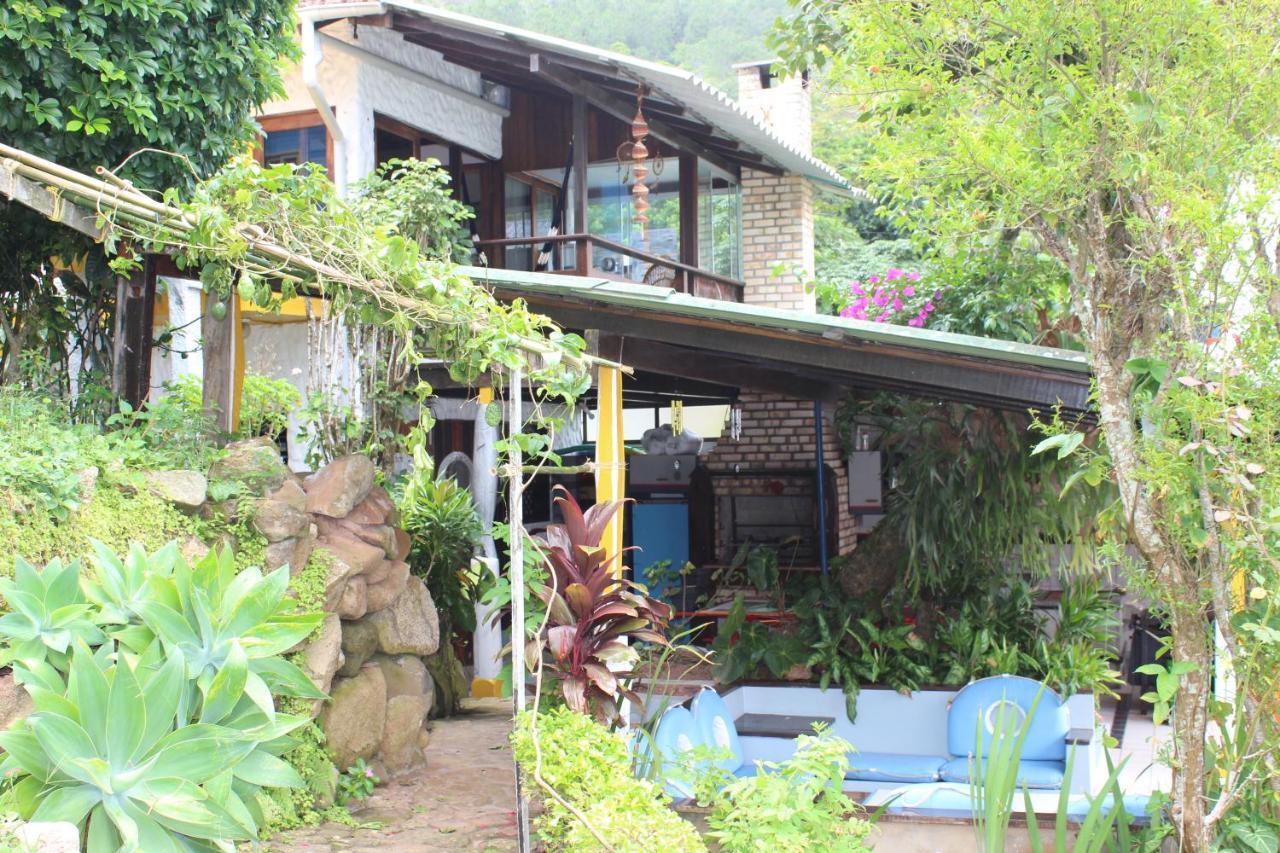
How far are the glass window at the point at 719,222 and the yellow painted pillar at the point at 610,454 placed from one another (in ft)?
24.3

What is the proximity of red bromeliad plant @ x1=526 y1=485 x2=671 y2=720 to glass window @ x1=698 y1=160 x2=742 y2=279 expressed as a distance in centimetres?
816

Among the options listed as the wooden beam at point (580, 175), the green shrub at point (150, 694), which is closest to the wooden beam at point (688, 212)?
the wooden beam at point (580, 175)

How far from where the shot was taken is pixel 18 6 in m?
6.61

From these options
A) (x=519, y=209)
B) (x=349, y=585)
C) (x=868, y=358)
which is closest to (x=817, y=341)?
(x=868, y=358)

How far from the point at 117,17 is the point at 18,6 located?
60 centimetres

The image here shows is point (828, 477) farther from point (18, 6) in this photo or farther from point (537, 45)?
point (18, 6)

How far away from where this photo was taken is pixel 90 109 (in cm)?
706

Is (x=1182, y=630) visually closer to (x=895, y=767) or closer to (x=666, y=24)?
(x=895, y=767)

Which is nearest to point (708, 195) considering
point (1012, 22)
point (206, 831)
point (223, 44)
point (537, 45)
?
point (537, 45)

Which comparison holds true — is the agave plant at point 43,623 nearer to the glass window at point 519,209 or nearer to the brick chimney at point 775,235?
the glass window at point 519,209

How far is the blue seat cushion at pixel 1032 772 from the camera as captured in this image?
20.7 ft

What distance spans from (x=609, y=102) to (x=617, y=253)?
5.32 feet

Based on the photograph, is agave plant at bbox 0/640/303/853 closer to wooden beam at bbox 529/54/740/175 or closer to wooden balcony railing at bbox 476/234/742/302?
wooden balcony railing at bbox 476/234/742/302

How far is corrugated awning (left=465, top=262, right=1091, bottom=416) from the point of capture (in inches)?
220
